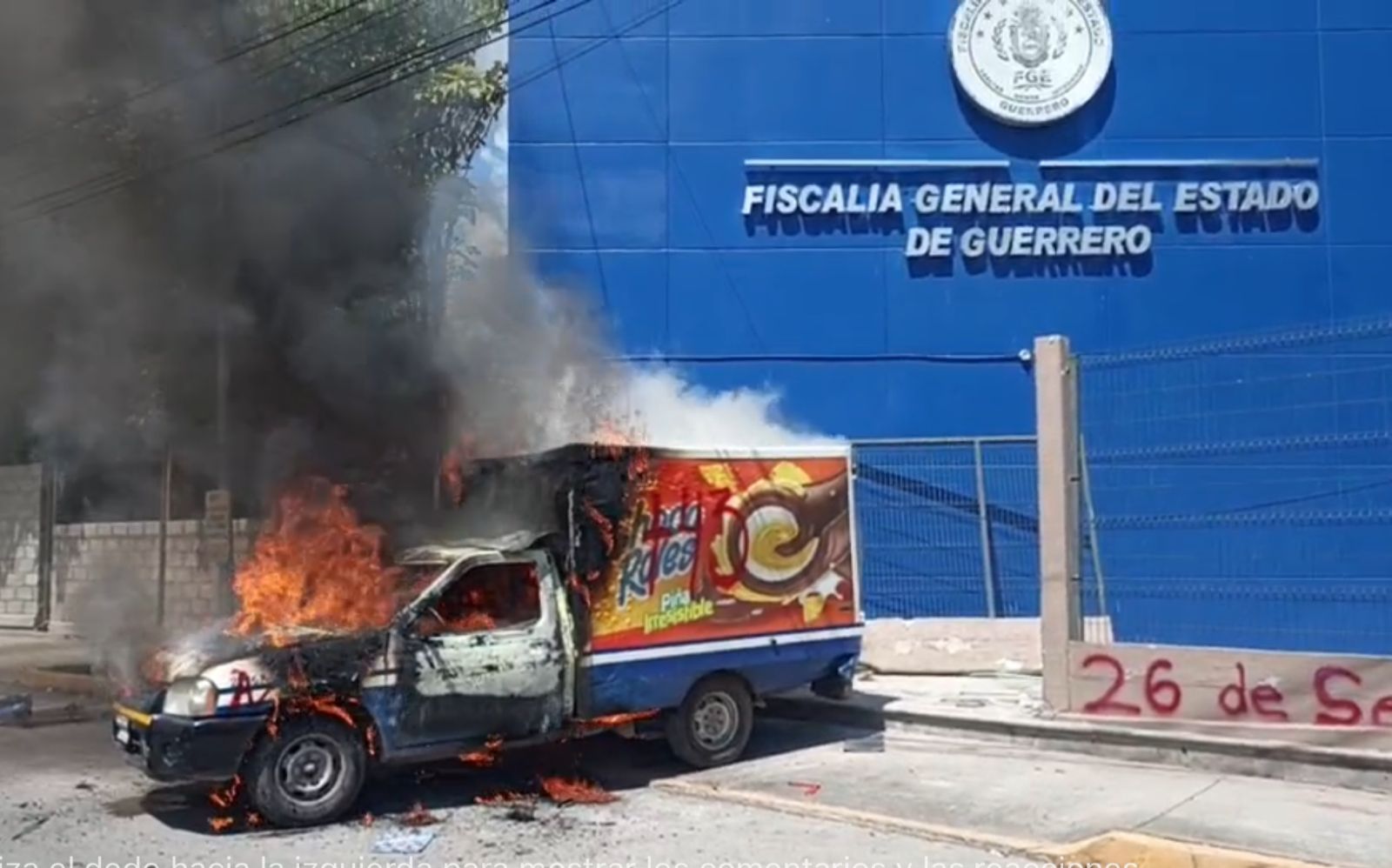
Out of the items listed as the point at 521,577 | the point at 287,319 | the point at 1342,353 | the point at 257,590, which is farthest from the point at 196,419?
the point at 1342,353

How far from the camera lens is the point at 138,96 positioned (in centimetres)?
1148

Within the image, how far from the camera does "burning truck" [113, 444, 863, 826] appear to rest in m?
6.68

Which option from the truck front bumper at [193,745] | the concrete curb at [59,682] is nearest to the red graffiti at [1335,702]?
the truck front bumper at [193,745]

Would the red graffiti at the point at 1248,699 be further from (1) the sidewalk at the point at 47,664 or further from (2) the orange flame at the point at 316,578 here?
(1) the sidewalk at the point at 47,664

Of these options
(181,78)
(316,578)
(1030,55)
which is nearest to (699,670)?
(316,578)

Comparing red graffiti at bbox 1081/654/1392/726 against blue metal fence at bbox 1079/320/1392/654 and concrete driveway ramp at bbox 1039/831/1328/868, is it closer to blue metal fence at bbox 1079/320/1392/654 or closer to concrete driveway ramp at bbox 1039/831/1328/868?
blue metal fence at bbox 1079/320/1392/654

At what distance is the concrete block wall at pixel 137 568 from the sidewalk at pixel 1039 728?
5.62 metres

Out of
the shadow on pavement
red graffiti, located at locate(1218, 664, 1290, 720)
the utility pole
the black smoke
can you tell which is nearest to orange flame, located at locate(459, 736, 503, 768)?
the shadow on pavement

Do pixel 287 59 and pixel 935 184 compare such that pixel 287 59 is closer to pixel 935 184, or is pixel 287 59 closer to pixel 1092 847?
pixel 935 184

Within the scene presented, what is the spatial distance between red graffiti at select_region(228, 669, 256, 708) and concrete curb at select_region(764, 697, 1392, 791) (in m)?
4.46

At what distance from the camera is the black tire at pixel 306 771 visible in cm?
662

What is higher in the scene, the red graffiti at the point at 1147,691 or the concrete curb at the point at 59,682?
the red graffiti at the point at 1147,691

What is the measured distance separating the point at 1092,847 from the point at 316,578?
4.56 m

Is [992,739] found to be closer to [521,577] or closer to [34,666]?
[521,577]
